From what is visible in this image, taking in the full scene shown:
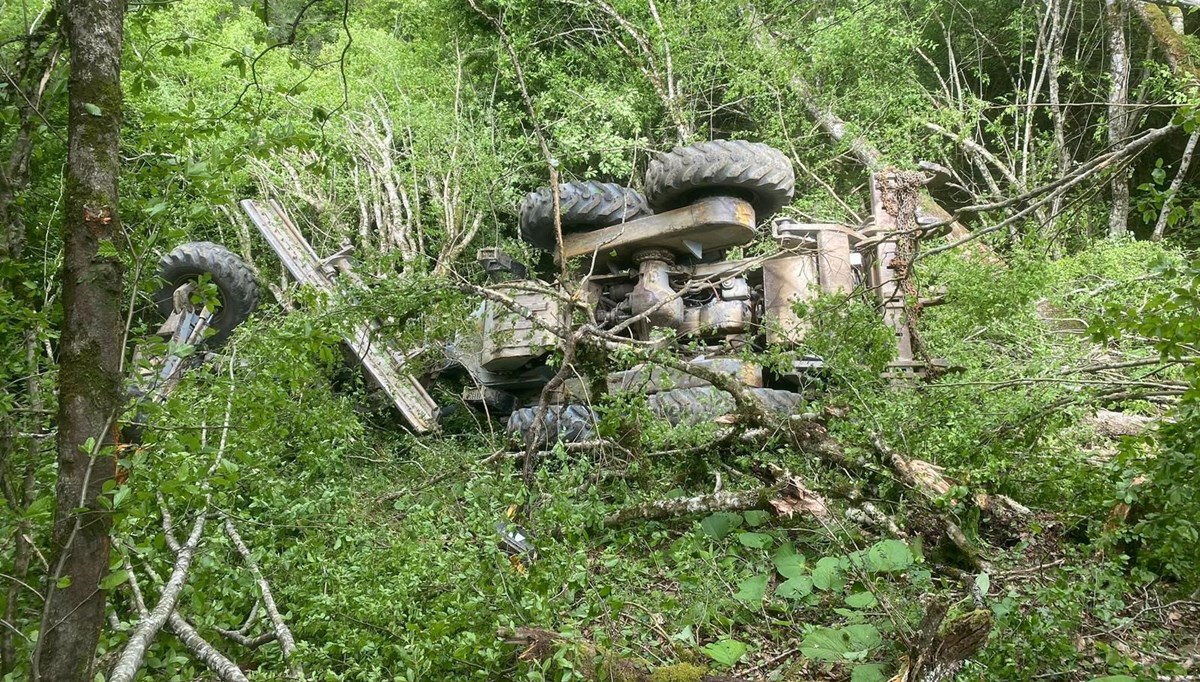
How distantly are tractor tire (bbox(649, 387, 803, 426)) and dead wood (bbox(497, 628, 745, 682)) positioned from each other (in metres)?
1.95

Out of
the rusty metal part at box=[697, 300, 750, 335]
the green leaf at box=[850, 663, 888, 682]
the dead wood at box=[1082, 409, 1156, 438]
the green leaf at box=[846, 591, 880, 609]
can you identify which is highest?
the rusty metal part at box=[697, 300, 750, 335]

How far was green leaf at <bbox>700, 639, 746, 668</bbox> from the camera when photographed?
94.0 inches

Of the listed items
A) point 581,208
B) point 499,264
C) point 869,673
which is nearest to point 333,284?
point 499,264

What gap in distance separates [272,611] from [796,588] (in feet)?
6.01

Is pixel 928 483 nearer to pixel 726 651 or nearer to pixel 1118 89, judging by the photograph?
pixel 726 651

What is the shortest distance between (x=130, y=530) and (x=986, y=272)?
173 inches

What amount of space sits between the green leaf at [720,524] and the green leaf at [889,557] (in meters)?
0.69

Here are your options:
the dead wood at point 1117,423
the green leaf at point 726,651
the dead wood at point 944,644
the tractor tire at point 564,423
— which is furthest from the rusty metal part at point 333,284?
the dead wood at point 1117,423

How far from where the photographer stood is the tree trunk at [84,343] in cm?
149

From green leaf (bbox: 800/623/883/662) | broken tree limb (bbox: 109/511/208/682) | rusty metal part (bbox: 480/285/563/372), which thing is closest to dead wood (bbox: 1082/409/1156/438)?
green leaf (bbox: 800/623/883/662)

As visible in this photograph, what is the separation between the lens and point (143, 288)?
1858mm

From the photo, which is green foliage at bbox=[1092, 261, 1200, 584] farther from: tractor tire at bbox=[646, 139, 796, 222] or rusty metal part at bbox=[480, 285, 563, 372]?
rusty metal part at bbox=[480, 285, 563, 372]

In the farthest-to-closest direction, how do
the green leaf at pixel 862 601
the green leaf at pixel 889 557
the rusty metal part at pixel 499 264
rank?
the rusty metal part at pixel 499 264
the green leaf at pixel 889 557
the green leaf at pixel 862 601

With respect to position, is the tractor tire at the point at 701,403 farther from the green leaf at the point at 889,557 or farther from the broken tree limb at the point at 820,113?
the broken tree limb at the point at 820,113
